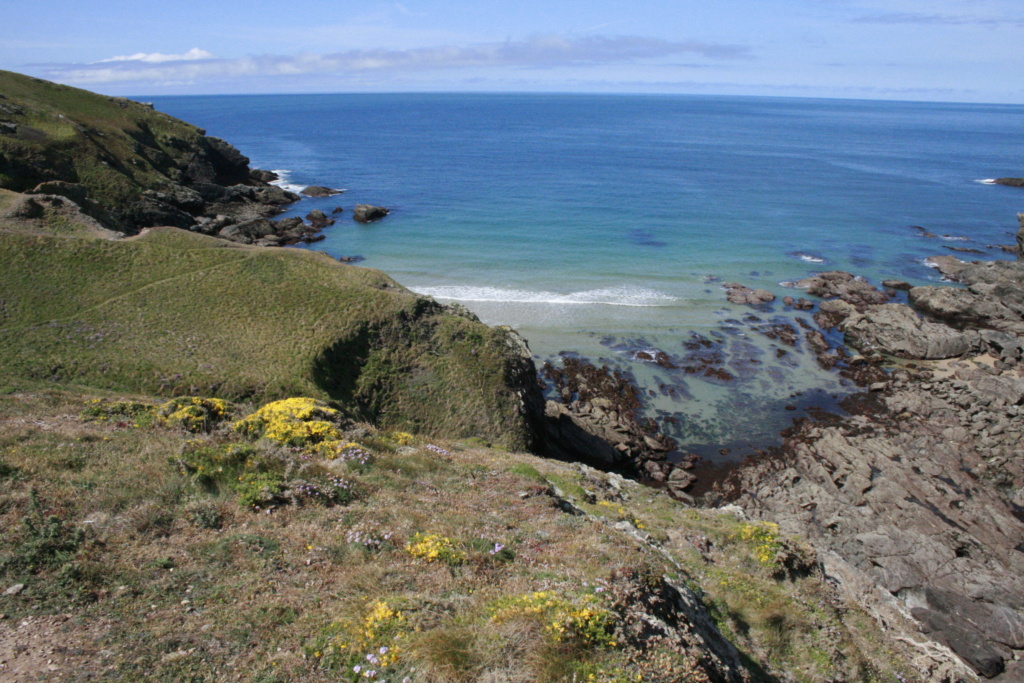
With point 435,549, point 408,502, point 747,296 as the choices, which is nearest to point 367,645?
point 435,549

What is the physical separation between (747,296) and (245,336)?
164 ft

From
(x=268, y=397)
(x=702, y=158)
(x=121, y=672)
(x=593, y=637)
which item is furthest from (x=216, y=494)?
(x=702, y=158)

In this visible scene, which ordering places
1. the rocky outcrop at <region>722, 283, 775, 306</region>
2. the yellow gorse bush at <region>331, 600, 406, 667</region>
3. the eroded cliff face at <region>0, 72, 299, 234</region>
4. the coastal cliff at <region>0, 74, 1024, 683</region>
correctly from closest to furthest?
1. the yellow gorse bush at <region>331, 600, 406, 667</region>
2. the coastal cliff at <region>0, 74, 1024, 683</region>
3. the rocky outcrop at <region>722, 283, 775, 306</region>
4. the eroded cliff face at <region>0, 72, 299, 234</region>

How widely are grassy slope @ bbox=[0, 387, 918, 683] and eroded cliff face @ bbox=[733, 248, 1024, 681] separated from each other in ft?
15.8

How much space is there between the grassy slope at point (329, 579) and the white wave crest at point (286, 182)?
98.1m

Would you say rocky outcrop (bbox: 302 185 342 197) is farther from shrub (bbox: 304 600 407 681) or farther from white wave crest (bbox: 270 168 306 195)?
shrub (bbox: 304 600 407 681)

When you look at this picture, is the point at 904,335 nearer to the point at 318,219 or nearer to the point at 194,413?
the point at 194,413

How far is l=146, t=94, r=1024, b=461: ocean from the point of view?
154 feet

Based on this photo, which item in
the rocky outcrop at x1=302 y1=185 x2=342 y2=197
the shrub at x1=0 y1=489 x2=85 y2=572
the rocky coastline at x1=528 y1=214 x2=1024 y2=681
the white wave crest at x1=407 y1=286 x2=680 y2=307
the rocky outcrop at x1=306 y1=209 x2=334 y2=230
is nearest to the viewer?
the shrub at x1=0 y1=489 x2=85 y2=572

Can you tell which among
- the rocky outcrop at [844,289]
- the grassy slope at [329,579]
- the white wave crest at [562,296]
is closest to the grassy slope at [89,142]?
the white wave crest at [562,296]

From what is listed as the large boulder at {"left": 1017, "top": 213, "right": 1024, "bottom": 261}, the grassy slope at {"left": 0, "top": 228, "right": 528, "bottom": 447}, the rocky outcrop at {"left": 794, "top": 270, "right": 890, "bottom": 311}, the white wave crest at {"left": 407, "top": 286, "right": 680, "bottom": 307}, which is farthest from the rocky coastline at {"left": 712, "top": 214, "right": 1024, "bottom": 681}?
the large boulder at {"left": 1017, "top": 213, "right": 1024, "bottom": 261}

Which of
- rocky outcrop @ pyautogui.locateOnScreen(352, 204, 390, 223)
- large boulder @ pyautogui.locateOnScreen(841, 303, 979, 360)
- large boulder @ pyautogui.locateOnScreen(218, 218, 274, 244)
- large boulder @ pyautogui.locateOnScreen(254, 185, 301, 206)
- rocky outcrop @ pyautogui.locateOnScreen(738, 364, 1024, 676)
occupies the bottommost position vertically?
rocky outcrop @ pyautogui.locateOnScreen(738, 364, 1024, 676)

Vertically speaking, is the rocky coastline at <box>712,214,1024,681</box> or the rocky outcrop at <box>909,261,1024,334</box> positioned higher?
the rocky outcrop at <box>909,261,1024,334</box>

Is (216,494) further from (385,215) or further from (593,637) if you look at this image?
(385,215)
